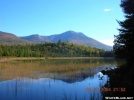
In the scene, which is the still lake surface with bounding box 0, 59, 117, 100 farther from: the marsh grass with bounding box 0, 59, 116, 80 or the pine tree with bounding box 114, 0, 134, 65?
the pine tree with bounding box 114, 0, 134, 65

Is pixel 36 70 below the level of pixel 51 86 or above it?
above

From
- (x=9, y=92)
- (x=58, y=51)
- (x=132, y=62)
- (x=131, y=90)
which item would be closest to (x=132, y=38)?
(x=132, y=62)

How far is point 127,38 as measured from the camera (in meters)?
20.8

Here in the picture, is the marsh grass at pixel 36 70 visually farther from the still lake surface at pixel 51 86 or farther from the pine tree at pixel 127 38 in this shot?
the pine tree at pixel 127 38

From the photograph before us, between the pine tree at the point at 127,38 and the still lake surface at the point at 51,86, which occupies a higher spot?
the pine tree at the point at 127,38

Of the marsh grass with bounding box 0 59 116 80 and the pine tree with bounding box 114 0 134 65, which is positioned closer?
the pine tree with bounding box 114 0 134 65

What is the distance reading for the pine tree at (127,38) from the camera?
20.2 m

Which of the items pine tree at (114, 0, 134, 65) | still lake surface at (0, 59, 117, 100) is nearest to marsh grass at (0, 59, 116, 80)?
still lake surface at (0, 59, 117, 100)

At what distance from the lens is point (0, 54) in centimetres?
11331

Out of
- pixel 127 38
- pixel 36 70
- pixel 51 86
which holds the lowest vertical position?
pixel 51 86

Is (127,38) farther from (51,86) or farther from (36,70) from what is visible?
(36,70)

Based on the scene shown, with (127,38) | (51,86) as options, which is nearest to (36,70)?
(51,86)

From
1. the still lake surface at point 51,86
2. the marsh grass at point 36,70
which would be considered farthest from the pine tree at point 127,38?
the marsh grass at point 36,70

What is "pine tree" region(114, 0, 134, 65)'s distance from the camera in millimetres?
20247
